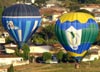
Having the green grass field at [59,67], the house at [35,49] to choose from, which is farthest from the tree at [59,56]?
the house at [35,49]

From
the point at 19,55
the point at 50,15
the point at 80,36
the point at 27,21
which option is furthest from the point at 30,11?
the point at 50,15

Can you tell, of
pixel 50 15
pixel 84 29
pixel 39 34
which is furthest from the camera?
pixel 50 15

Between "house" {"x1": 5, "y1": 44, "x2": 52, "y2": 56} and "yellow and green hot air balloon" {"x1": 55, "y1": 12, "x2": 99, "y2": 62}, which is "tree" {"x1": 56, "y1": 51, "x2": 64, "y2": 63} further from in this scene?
"house" {"x1": 5, "y1": 44, "x2": 52, "y2": 56}

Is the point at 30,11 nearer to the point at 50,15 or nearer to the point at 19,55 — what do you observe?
the point at 19,55

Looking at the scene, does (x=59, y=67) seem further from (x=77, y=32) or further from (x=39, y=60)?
(x=39, y=60)

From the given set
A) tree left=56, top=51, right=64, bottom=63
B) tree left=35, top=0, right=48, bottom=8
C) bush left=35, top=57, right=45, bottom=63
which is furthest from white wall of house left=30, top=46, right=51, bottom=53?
tree left=35, top=0, right=48, bottom=8

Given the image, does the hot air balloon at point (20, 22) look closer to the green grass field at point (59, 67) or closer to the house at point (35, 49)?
→ the house at point (35, 49)

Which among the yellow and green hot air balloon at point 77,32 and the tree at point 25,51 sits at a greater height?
the yellow and green hot air balloon at point 77,32

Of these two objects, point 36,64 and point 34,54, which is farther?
point 34,54
